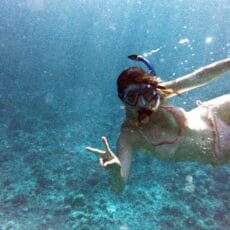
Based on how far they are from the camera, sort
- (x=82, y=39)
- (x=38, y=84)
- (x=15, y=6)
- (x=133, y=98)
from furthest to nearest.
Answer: (x=15, y=6) < (x=82, y=39) < (x=38, y=84) < (x=133, y=98)

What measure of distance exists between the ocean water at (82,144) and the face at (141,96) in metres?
2.72

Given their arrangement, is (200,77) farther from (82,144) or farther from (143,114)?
(82,144)

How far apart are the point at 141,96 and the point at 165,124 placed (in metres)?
0.45

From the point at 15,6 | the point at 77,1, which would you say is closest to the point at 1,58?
the point at 15,6

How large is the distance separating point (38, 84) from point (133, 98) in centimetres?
828

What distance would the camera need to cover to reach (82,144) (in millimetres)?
7328

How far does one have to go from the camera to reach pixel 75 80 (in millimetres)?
11266

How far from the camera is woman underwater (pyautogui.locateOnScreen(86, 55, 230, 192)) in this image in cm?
296

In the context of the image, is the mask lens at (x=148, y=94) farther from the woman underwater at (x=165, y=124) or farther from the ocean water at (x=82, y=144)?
the ocean water at (x=82, y=144)

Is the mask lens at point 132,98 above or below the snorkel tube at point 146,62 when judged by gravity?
below

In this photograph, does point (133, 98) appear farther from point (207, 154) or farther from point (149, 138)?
point (207, 154)

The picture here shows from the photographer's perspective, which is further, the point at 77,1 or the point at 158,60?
the point at 77,1

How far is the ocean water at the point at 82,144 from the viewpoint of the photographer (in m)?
5.25

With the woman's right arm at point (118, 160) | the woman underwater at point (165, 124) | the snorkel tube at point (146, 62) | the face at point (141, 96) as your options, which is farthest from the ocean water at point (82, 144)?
the snorkel tube at point (146, 62)
